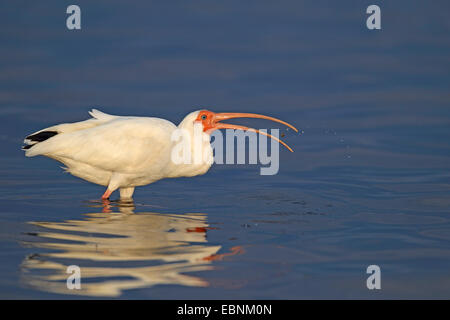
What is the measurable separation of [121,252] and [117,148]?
10.7ft

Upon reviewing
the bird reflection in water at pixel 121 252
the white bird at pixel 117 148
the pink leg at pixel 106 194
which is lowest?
the bird reflection in water at pixel 121 252

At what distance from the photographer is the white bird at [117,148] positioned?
13.8 meters

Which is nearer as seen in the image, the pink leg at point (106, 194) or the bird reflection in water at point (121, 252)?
the bird reflection in water at point (121, 252)

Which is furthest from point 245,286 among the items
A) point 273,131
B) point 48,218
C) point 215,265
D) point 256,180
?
point 273,131

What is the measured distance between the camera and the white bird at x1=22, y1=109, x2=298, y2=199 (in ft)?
45.4

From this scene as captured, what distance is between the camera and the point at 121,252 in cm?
1100

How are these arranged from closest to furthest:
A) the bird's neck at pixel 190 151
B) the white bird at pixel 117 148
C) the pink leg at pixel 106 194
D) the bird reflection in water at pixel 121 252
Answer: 1. the bird reflection in water at pixel 121 252
2. the white bird at pixel 117 148
3. the bird's neck at pixel 190 151
4. the pink leg at pixel 106 194

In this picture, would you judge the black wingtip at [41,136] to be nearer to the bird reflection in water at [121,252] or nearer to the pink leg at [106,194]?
the pink leg at [106,194]

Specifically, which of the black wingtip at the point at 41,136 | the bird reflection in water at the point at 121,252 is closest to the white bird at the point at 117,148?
the black wingtip at the point at 41,136

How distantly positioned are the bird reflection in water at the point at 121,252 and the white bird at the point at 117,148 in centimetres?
80

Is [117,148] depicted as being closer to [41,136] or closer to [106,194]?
[106,194]

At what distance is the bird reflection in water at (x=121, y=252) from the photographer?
972cm

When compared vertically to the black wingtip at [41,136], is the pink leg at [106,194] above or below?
below

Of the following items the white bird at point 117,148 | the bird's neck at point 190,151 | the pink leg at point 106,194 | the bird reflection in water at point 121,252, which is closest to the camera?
→ the bird reflection in water at point 121,252
